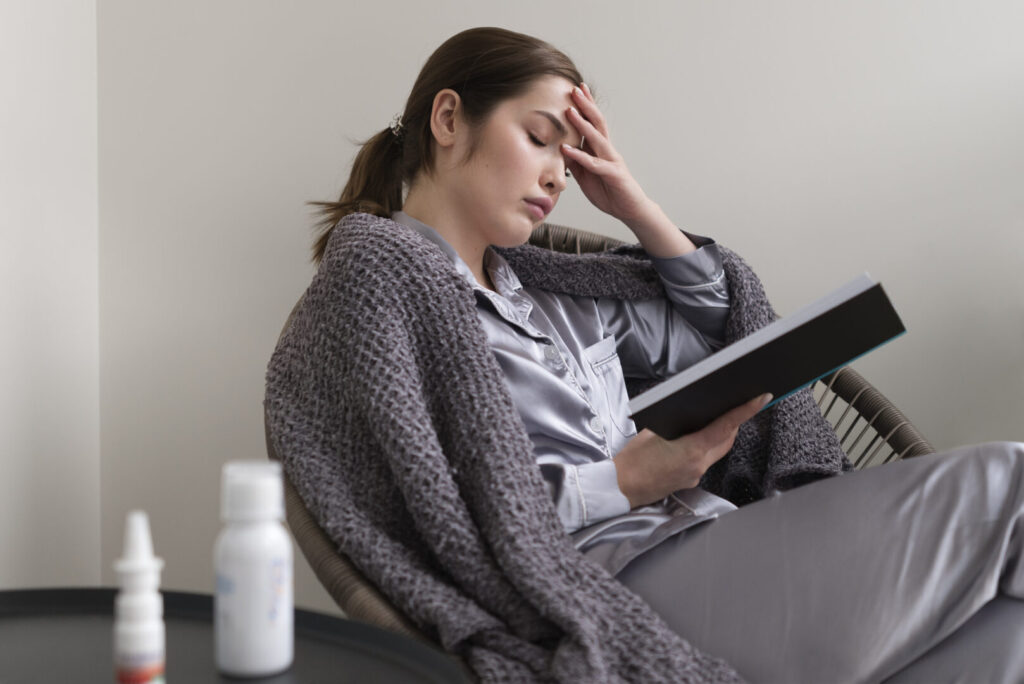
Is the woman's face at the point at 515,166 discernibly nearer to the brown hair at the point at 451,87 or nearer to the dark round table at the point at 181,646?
the brown hair at the point at 451,87

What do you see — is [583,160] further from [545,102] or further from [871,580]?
[871,580]

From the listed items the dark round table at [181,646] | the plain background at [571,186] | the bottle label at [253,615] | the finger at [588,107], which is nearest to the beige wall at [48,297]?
the plain background at [571,186]

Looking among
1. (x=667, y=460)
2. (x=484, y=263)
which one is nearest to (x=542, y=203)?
(x=484, y=263)

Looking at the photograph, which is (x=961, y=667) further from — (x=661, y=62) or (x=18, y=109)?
(x=18, y=109)

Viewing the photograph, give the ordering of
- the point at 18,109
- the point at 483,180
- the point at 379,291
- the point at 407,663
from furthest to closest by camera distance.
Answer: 1. the point at 18,109
2. the point at 483,180
3. the point at 379,291
4. the point at 407,663

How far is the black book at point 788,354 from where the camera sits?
88cm

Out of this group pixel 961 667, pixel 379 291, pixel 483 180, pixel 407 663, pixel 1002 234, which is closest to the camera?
pixel 407 663

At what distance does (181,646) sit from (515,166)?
727 millimetres

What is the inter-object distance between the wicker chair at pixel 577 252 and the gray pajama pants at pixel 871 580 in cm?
27

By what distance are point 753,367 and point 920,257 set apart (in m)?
0.83

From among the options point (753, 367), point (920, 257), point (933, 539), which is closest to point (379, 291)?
point (753, 367)

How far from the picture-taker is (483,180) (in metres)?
1.22

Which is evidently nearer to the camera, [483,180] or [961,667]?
[961,667]

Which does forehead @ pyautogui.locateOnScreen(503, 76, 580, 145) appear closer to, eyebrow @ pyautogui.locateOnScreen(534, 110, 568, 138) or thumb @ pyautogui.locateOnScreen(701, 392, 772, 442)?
eyebrow @ pyautogui.locateOnScreen(534, 110, 568, 138)
